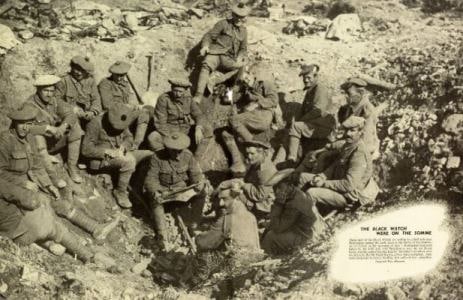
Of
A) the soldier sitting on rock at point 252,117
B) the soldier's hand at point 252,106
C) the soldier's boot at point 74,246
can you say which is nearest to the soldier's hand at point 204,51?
the soldier sitting on rock at point 252,117

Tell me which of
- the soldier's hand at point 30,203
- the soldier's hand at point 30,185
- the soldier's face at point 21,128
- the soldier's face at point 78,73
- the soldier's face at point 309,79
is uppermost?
the soldier's face at point 309,79

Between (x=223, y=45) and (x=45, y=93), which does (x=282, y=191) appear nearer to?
(x=223, y=45)

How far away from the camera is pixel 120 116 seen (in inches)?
295

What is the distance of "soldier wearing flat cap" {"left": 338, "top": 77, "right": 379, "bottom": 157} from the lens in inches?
287

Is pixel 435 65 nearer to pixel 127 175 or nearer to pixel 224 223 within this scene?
pixel 224 223

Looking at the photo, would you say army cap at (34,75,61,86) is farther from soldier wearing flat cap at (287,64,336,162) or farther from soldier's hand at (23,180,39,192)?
soldier wearing flat cap at (287,64,336,162)

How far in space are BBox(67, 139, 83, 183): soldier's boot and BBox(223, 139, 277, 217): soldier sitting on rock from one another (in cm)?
215

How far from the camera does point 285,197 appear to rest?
682cm

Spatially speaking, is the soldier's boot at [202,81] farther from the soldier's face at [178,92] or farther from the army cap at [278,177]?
the army cap at [278,177]

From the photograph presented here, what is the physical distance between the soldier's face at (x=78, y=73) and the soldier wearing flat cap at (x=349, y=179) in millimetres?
3270

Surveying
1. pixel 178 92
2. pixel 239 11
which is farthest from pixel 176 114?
pixel 239 11

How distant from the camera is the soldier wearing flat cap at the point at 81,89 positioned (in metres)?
7.38

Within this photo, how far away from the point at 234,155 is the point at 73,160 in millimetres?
2245

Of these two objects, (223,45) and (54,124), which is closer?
(54,124)
